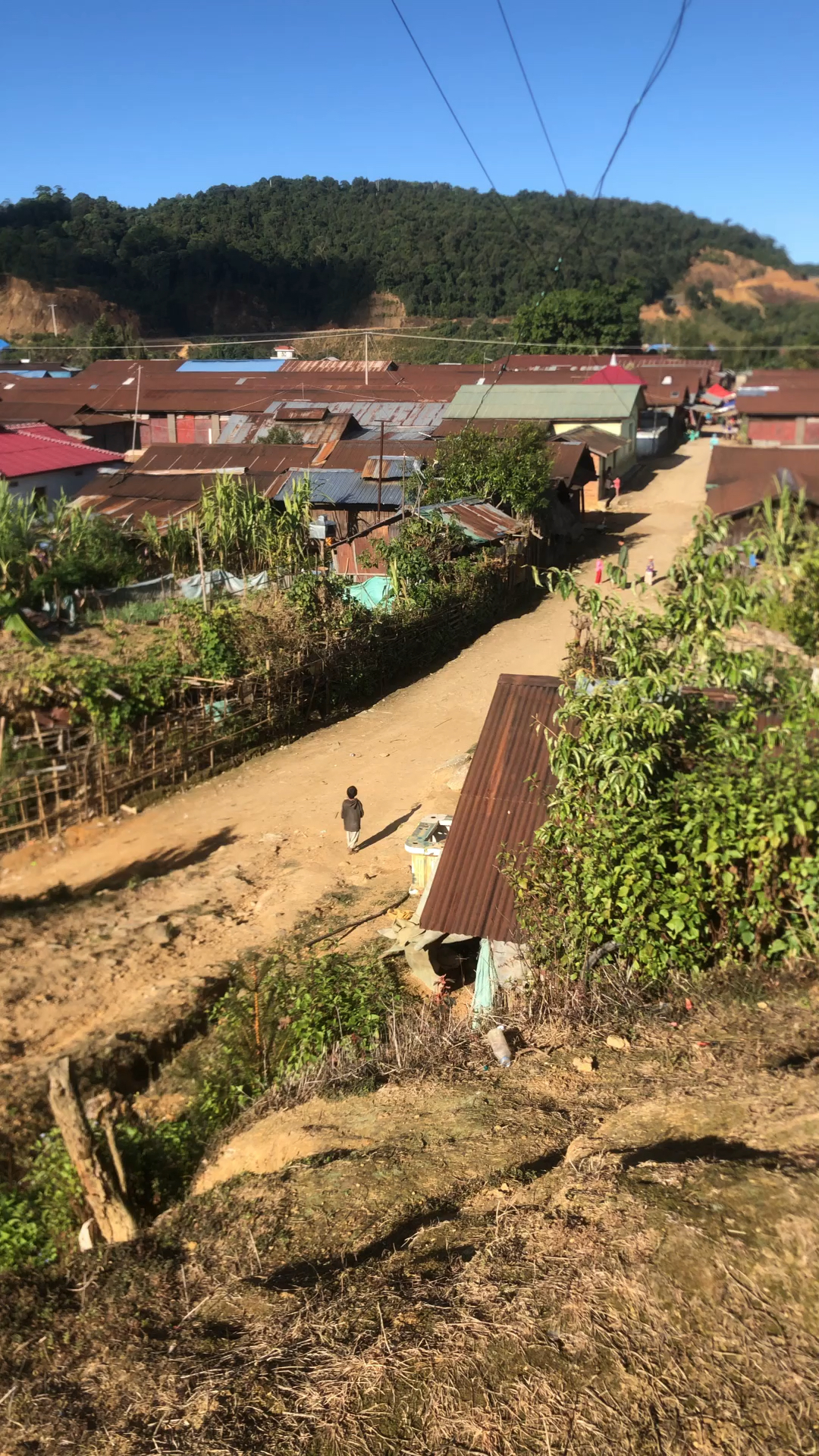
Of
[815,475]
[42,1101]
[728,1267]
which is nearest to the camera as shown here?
[728,1267]

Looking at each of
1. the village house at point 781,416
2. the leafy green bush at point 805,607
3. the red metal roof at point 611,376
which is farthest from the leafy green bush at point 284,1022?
the village house at point 781,416

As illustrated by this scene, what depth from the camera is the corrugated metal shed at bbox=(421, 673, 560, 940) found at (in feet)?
22.7

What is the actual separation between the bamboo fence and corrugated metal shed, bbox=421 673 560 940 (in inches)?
228

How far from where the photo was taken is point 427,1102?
590 centimetres

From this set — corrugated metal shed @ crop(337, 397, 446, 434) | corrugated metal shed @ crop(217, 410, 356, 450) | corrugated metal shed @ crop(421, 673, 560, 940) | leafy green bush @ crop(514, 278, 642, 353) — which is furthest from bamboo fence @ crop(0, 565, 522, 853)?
leafy green bush @ crop(514, 278, 642, 353)

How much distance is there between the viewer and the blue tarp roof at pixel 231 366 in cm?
4556

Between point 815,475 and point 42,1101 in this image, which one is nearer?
point 42,1101

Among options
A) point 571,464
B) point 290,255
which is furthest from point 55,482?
point 290,255

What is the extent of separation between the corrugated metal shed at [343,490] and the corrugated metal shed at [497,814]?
14.6 metres

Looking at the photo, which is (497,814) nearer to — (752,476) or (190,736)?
(190,736)

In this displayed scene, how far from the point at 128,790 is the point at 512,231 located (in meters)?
93.5

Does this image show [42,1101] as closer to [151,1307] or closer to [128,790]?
[151,1307]


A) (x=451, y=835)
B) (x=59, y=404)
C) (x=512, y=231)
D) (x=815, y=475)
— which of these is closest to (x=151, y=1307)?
(x=451, y=835)

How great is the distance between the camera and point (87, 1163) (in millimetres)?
5535
